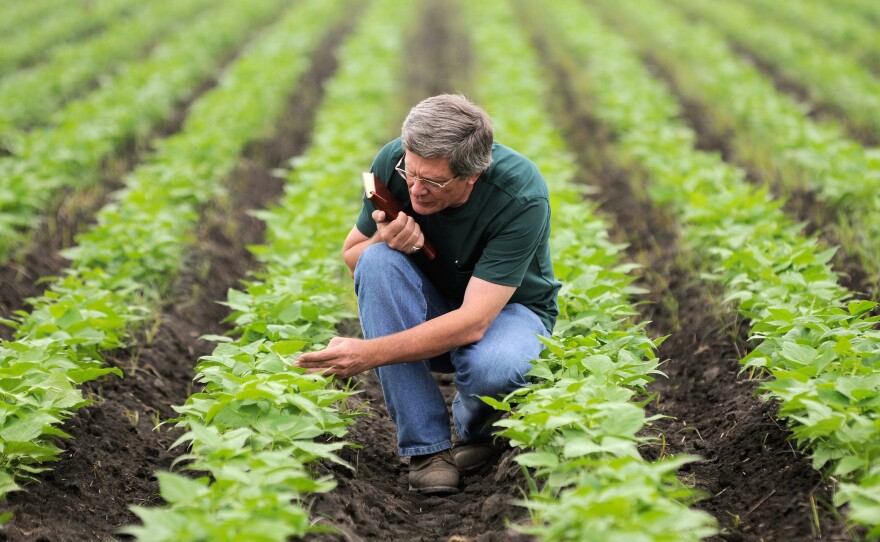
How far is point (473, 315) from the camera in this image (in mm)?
3367

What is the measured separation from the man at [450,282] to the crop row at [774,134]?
250 cm

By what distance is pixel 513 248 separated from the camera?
3418 mm

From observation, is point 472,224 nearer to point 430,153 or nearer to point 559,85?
point 430,153

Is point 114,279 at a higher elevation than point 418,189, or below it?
below

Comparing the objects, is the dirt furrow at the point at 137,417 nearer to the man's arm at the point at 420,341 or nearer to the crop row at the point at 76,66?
the man's arm at the point at 420,341

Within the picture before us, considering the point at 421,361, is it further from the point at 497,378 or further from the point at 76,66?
the point at 76,66

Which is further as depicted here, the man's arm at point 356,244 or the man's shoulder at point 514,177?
the man's arm at point 356,244

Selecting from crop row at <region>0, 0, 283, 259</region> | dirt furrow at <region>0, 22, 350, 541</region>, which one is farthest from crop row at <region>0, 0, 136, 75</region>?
dirt furrow at <region>0, 22, 350, 541</region>

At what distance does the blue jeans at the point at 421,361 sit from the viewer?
3416 millimetres

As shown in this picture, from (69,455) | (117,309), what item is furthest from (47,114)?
(69,455)

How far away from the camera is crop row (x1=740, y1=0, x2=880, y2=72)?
1458cm

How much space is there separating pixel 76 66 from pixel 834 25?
12370 mm

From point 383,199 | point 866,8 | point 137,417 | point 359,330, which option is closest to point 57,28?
point 866,8

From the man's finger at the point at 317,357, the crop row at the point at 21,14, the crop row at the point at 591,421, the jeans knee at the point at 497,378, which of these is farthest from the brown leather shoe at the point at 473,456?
the crop row at the point at 21,14
